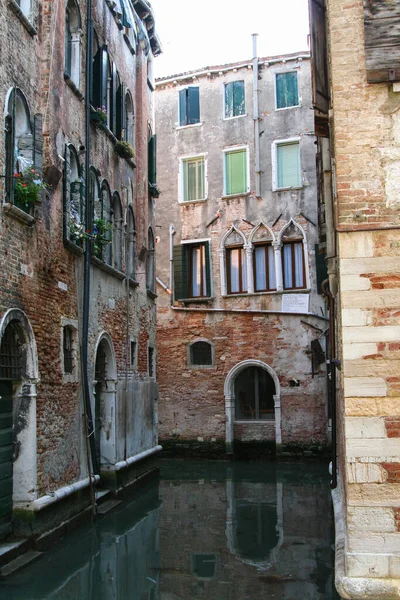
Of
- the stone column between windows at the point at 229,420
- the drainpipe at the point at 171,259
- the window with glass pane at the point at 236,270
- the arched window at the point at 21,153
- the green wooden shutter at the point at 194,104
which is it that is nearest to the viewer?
the arched window at the point at 21,153

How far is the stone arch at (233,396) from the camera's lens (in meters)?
18.4

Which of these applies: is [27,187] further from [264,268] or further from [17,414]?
[264,268]

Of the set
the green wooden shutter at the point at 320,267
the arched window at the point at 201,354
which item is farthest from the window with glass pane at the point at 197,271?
the green wooden shutter at the point at 320,267

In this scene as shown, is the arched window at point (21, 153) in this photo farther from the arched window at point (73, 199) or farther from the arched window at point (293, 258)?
the arched window at point (293, 258)

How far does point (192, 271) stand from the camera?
20.2m

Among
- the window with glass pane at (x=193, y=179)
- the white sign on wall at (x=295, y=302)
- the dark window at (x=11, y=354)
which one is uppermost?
the window with glass pane at (x=193, y=179)

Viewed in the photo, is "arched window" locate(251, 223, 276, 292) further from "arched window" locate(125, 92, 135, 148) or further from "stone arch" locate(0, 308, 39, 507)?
"stone arch" locate(0, 308, 39, 507)

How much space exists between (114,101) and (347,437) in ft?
29.5

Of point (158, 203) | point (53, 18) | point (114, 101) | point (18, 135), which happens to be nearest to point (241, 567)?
point (18, 135)

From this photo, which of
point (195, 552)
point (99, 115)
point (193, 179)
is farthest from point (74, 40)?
point (193, 179)

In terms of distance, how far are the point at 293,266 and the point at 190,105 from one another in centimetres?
597

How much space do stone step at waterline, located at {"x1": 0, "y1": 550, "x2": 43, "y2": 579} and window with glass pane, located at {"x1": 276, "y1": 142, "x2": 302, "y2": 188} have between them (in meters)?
13.9

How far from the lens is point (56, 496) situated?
8578 mm

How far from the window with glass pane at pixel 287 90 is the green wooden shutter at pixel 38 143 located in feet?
40.6
